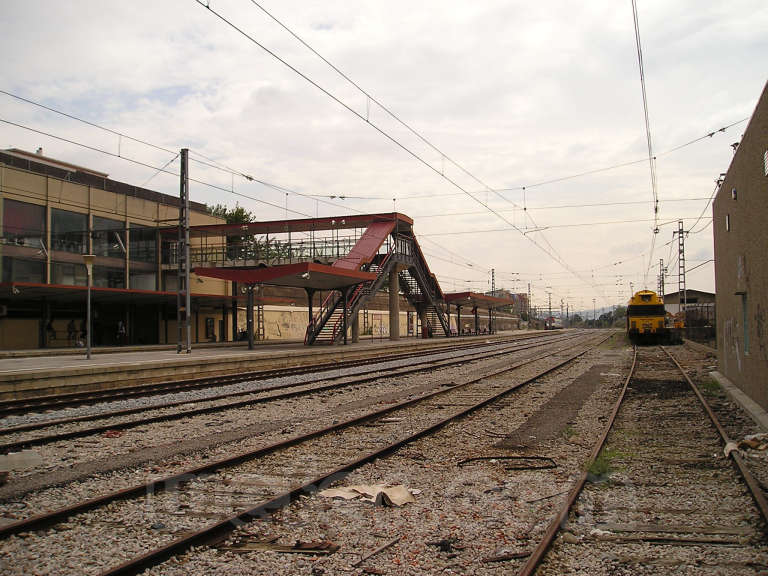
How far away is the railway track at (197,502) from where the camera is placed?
4684mm

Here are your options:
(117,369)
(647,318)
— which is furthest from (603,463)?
(647,318)

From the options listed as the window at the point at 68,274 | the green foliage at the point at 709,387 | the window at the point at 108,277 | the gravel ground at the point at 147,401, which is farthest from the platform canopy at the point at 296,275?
the green foliage at the point at 709,387

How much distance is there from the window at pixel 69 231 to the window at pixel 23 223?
0.74 meters

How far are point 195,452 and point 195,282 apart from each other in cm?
3702

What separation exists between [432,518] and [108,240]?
37.7 m

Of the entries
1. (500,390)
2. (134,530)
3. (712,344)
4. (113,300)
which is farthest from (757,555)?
(113,300)

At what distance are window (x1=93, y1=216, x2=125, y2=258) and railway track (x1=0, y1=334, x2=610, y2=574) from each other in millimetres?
32868

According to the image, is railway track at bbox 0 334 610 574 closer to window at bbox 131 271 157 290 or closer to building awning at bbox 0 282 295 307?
building awning at bbox 0 282 295 307

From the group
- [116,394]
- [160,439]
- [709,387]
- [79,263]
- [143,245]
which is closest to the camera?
[160,439]

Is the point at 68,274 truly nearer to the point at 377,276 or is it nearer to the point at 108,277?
the point at 108,277

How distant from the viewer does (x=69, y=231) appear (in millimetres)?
35906

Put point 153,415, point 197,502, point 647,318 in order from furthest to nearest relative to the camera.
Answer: point 647,318
point 153,415
point 197,502

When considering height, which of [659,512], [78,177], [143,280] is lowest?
[659,512]

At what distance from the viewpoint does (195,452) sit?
27.1ft
